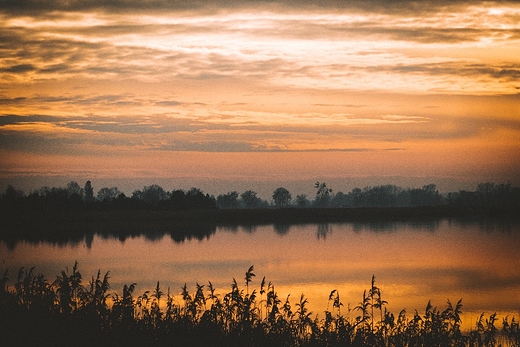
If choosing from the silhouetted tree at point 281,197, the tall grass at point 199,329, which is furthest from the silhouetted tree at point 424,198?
the tall grass at point 199,329

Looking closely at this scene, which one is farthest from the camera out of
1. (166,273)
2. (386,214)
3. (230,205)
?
(230,205)

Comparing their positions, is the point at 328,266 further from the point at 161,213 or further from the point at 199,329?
the point at 161,213

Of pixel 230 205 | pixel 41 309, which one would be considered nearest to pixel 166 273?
pixel 41 309

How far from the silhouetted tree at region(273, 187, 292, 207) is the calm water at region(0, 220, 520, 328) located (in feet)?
370

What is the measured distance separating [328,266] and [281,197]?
137613 millimetres

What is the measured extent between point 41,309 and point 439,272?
2501cm

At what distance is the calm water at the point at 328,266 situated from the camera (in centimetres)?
2602

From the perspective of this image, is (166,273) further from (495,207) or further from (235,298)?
(495,207)

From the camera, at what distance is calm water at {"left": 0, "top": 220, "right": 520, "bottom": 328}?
26.0 m

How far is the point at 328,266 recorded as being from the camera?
3678cm

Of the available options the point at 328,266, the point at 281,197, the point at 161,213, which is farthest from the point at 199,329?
the point at 281,197

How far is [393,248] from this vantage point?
4956cm

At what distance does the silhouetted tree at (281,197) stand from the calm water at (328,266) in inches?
4434

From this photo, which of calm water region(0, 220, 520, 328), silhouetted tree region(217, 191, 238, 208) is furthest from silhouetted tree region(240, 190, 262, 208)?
calm water region(0, 220, 520, 328)
